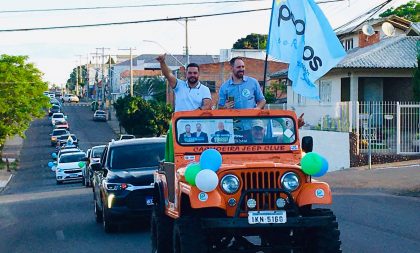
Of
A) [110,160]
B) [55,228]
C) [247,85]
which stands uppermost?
[247,85]

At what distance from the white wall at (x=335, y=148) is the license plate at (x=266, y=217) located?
21.2 metres

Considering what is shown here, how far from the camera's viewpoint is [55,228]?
1727 centimetres

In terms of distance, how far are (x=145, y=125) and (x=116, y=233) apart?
4680 centimetres

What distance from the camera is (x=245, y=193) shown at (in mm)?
9219

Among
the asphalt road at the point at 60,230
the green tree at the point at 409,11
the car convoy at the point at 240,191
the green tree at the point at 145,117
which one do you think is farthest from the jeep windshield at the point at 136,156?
the green tree at the point at 409,11

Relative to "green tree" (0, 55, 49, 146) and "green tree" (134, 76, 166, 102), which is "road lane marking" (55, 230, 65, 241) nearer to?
"green tree" (0, 55, 49, 146)

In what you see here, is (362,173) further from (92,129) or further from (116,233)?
(92,129)

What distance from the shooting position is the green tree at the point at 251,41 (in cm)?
10164

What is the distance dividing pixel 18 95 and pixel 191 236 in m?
71.3

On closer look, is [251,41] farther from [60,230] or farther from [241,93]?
[241,93]

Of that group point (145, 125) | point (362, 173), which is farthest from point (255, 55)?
point (362, 173)

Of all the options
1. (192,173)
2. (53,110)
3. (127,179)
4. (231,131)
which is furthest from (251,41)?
(192,173)

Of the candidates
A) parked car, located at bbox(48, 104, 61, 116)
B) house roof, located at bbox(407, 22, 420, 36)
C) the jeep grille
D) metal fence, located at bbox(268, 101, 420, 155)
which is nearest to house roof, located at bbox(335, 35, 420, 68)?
house roof, located at bbox(407, 22, 420, 36)

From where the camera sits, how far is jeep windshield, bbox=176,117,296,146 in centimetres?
1063
